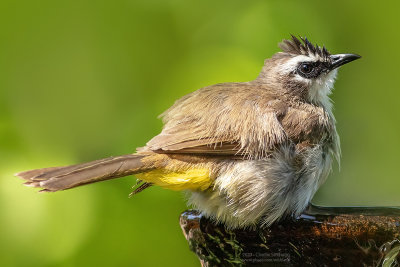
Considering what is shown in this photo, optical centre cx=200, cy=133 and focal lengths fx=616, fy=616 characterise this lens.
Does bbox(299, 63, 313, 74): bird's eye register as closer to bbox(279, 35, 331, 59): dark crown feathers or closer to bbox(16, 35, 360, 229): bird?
bbox(279, 35, 331, 59): dark crown feathers

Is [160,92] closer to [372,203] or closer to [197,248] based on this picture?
[197,248]

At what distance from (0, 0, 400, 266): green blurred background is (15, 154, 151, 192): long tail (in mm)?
697

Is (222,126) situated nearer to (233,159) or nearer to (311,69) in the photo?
(233,159)

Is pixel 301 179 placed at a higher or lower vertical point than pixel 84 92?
lower

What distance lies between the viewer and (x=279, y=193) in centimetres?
356

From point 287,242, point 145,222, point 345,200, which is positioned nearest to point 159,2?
point 145,222

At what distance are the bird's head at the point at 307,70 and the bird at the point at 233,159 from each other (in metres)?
0.28

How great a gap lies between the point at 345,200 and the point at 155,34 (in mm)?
1935

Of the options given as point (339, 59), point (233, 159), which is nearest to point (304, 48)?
point (339, 59)

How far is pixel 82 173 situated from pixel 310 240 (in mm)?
1175

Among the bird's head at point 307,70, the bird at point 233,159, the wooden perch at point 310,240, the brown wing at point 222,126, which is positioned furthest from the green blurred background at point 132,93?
the wooden perch at point 310,240

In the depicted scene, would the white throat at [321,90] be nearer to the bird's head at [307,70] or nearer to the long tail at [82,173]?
the bird's head at [307,70]

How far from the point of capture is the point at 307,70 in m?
4.16

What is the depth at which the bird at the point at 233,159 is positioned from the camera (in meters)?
3.35
